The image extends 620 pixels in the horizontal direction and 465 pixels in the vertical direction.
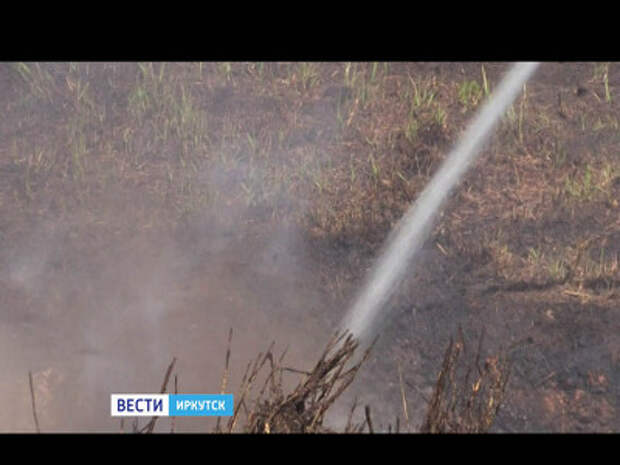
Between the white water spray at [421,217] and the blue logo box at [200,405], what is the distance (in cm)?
74

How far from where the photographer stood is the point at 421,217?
524 cm

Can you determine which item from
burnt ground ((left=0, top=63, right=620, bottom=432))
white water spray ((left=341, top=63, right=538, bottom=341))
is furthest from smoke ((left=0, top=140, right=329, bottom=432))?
white water spray ((left=341, top=63, right=538, bottom=341))

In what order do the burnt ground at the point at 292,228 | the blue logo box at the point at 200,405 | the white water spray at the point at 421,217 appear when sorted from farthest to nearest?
the white water spray at the point at 421,217 < the burnt ground at the point at 292,228 < the blue logo box at the point at 200,405

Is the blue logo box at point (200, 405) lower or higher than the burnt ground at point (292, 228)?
lower

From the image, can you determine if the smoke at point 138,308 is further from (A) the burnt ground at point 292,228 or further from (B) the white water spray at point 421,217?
(B) the white water spray at point 421,217

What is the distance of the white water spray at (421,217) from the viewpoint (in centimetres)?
475

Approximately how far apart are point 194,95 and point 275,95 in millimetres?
524

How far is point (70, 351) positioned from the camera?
15.0ft

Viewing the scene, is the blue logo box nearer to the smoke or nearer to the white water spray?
the smoke

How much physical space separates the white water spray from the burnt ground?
7 centimetres

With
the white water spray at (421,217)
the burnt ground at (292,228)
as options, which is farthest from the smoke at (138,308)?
the white water spray at (421,217)

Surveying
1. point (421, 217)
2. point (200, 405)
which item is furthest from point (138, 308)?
point (421, 217)

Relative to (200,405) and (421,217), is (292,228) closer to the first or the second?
(421,217)

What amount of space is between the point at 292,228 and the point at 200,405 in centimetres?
149
